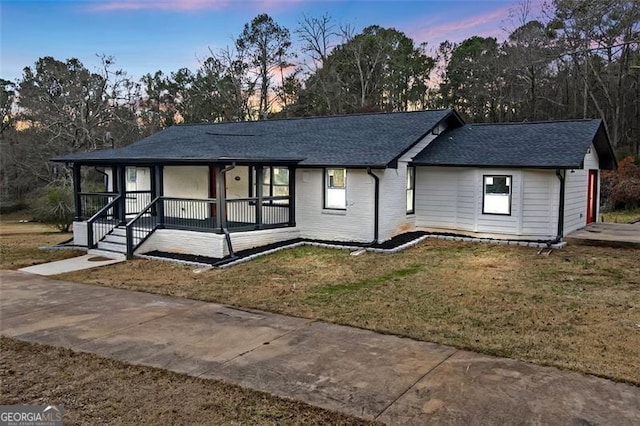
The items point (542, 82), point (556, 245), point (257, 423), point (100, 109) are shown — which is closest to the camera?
point (257, 423)

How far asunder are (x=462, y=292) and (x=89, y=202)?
1448cm

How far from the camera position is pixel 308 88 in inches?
1559

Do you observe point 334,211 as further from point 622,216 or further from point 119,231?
point 622,216

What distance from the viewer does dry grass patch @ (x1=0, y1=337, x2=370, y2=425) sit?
14.0 ft

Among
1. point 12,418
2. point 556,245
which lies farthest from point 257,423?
point 556,245

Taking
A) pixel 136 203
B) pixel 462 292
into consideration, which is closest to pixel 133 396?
pixel 462 292

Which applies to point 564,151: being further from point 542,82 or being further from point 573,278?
point 542,82

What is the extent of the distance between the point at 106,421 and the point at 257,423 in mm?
1355

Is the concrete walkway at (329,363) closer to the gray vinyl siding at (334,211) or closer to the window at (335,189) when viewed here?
the gray vinyl siding at (334,211)

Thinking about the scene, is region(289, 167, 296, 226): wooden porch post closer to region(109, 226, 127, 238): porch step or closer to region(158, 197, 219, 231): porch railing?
region(158, 197, 219, 231): porch railing

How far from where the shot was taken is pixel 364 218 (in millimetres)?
13469

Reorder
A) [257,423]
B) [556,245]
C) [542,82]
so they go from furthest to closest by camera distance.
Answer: [542,82], [556,245], [257,423]

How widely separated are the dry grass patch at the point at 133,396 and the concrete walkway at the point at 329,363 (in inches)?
9.7

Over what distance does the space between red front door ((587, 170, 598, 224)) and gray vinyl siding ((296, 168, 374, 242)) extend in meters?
8.48
